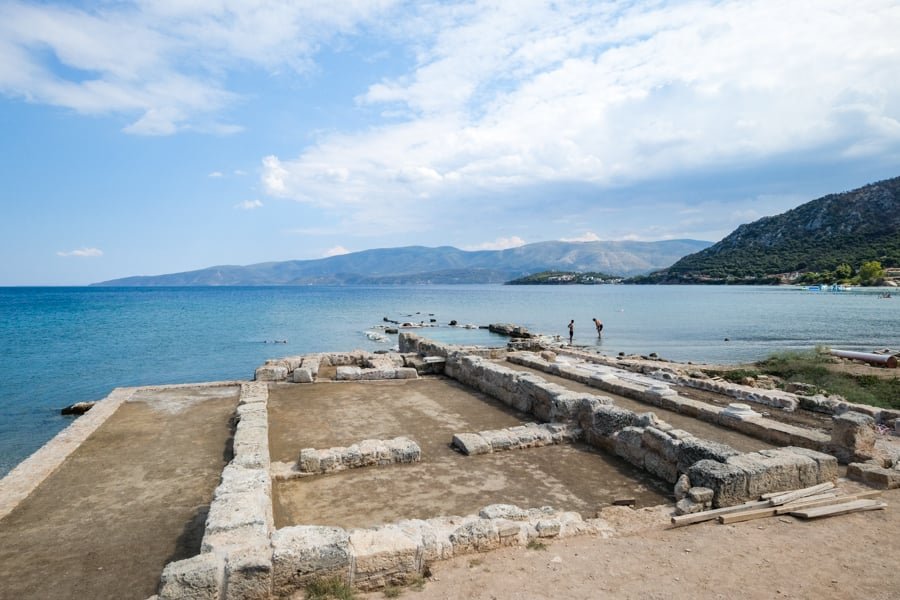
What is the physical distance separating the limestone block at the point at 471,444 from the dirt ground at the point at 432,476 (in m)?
0.15

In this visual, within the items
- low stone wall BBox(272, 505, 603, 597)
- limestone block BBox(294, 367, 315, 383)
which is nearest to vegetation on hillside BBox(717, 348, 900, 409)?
low stone wall BBox(272, 505, 603, 597)

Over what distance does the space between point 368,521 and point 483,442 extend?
117 inches

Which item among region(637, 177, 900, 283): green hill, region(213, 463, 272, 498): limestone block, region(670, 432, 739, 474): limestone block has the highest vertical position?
region(637, 177, 900, 283): green hill

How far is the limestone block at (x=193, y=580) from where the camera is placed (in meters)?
4.20

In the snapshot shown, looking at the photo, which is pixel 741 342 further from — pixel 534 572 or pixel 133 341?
pixel 133 341

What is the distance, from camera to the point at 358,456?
8.13m

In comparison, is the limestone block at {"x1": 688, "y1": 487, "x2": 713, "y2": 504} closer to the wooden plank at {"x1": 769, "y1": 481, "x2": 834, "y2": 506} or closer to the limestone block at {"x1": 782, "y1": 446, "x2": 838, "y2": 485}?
the wooden plank at {"x1": 769, "y1": 481, "x2": 834, "y2": 506}

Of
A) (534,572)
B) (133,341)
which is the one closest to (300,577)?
(534,572)

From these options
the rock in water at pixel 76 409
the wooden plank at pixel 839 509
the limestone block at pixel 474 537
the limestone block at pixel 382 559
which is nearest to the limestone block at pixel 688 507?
the wooden plank at pixel 839 509

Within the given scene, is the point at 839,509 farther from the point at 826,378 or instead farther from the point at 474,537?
the point at 826,378

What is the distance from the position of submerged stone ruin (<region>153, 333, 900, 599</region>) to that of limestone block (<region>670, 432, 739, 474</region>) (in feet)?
0.06

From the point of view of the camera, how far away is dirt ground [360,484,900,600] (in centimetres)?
459

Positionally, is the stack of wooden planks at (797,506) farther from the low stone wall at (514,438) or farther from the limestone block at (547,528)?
the low stone wall at (514,438)

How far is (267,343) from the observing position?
126ft
